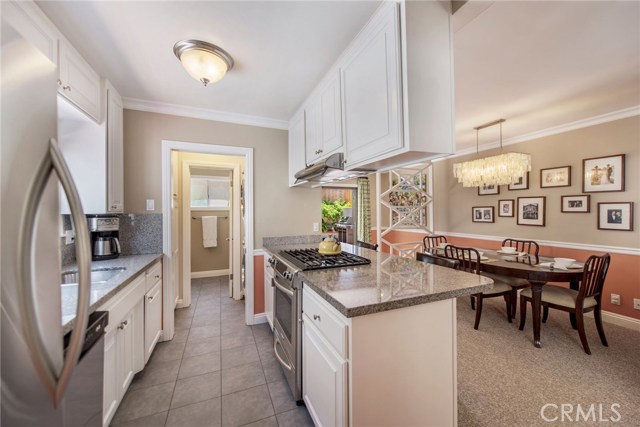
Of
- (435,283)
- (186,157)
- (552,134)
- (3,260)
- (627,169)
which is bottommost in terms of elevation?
Result: (435,283)

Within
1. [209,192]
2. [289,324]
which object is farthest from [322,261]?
→ [209,192]

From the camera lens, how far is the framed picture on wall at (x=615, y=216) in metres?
2.74

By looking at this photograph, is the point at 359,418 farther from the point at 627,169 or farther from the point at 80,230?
the point at 627,169

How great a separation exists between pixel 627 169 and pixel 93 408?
4.89 m

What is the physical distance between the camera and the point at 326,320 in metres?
1.22

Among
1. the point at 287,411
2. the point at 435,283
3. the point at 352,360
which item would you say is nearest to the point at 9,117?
the point at 352,360

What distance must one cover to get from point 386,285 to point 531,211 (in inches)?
143

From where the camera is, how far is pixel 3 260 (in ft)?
1.74

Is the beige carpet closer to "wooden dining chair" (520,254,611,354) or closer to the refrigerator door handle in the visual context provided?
"wooden dining chair" (520,254,611,354)

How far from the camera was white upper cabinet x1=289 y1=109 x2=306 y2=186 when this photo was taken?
2557mm

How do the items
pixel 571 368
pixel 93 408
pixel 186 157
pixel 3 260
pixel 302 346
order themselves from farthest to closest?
pixel 186 157, pixel 571 368, pixel 302 346, pixel 93 408, pixel 3 260

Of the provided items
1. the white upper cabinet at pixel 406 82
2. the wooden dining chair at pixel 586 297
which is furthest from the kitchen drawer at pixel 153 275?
the wooden dining chair at pixel 586 297

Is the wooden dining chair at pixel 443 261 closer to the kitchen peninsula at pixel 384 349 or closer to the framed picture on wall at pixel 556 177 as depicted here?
the kitchen peninsula at pixel 384 349

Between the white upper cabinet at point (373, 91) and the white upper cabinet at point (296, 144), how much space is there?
2.93 feet
